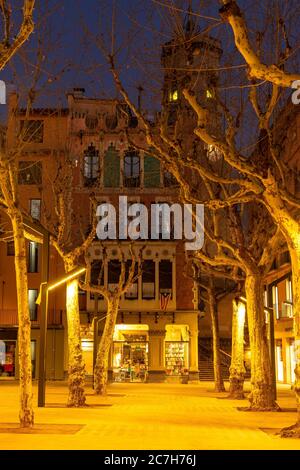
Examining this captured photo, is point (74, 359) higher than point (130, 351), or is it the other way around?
point (130, 351)

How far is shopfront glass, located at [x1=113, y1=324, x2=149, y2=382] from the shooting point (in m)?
41.8

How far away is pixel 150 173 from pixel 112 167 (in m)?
2.66

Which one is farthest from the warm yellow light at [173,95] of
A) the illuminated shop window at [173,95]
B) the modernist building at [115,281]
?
the modernist building at [115,281]

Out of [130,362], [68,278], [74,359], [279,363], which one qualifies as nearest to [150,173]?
[130,362]

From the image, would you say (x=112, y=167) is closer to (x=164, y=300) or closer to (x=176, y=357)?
(x=164, y=300)

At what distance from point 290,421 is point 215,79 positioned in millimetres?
9300

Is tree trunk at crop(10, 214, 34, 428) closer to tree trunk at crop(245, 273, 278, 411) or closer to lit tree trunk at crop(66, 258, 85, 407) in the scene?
lit tree trunk at crop(66, 258, 85, 407)

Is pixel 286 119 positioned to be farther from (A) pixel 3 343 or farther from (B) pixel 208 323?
(B) pixel 208 323

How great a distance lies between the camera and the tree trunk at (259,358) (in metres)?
18.8

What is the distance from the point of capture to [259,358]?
61.6ft

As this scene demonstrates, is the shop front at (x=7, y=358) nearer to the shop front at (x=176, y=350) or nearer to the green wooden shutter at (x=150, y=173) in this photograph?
the shop front at (x=176, y=350)

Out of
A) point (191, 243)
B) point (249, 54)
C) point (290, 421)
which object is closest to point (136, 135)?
point (191, 243)

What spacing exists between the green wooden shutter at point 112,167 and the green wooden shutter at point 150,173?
75.7 inches

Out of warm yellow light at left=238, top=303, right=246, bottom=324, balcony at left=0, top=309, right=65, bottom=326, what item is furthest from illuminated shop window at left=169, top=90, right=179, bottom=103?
balcony at left=0, top=309, right=65, bottom=326
